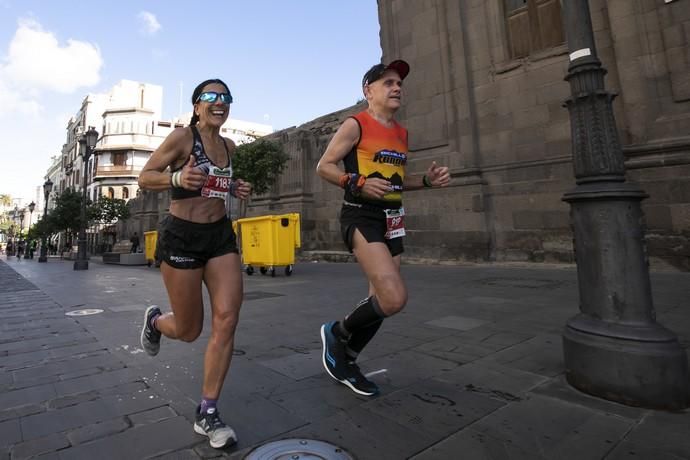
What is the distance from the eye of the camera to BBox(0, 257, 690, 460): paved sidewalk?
6.03ft

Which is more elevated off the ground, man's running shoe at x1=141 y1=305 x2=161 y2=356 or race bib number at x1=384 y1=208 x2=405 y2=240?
race bib number at x1=384 y1=208 x2=405 y2=240

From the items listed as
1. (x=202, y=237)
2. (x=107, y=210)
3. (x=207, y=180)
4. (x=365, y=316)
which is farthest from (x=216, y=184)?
(x=107, y=210)

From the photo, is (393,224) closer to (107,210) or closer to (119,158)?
(107,210)

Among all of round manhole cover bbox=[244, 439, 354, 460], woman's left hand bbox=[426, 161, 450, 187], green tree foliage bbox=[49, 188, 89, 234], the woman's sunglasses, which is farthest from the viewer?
green tree foliage bbox=[49, 188, 89, 234]

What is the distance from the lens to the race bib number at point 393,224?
257 centimetres

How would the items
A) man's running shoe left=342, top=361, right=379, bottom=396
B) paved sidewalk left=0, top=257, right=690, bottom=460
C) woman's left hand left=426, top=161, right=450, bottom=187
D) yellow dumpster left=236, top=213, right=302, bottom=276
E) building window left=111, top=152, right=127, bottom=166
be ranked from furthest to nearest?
building window left=111, top=152, right=127, bottom=166, yellow dumpster left=236, top=213, right=302, bottom=276, woman's left hand left=426, top=161, right=450, bottom=187, man's running shoe left=342, top=361, right=379, bottom=396, paved sidewalk left=0, top=257, right=690, bottom=460

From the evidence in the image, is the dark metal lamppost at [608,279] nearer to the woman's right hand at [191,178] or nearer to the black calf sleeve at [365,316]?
the black calf sleeve at [365,316]

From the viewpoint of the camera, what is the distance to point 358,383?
246cm

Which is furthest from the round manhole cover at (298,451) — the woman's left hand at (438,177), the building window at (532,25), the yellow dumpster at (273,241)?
the building window at (532,25)

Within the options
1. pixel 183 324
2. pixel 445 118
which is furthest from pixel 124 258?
pixel 183 324

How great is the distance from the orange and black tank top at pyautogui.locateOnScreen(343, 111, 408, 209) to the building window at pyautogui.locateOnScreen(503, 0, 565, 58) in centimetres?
924

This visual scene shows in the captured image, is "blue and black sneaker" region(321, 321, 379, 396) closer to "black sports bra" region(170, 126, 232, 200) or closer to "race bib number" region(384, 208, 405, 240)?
"race bib number" region(384, 208, 405, 240)

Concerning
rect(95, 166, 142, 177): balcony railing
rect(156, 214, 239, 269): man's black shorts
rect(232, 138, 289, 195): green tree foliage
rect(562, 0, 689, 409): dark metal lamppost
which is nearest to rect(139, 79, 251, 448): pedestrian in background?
rect(156, 214, 239, 269): man's black shorts

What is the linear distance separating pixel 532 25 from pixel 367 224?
1015cm
